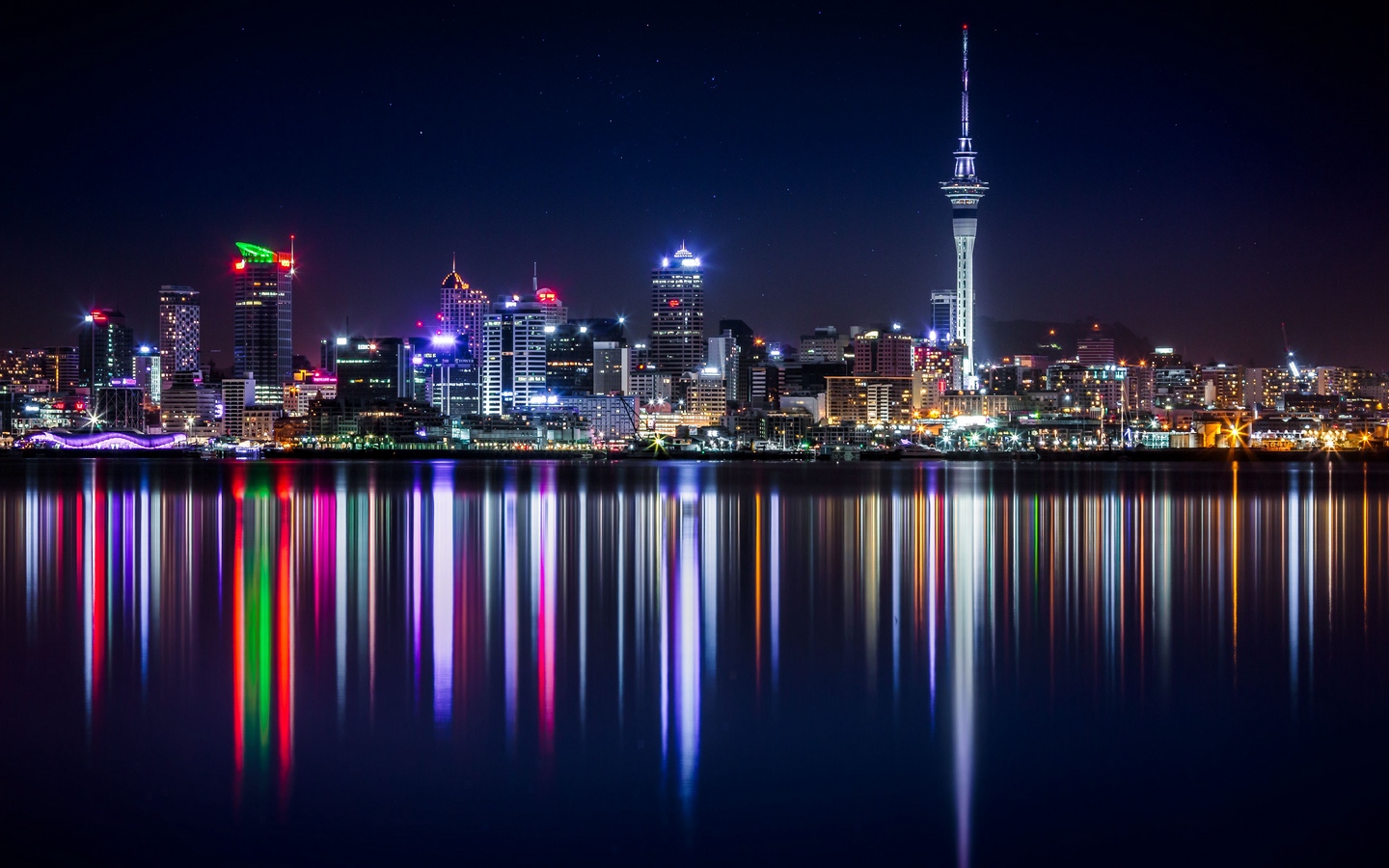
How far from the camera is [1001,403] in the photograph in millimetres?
169750

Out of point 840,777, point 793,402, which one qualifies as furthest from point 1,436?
point 840,777

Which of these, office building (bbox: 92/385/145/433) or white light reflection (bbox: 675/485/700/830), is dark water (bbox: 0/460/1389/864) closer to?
white light reflection (bbox: 675/485/700/830)

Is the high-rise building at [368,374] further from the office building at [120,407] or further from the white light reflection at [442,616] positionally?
the white light reflection at [442,616]

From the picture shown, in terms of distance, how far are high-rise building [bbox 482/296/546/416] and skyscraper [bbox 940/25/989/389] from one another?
171ft

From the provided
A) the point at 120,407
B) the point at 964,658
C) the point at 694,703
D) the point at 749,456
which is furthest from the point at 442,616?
the point at 120,407

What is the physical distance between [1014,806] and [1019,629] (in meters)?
6.96

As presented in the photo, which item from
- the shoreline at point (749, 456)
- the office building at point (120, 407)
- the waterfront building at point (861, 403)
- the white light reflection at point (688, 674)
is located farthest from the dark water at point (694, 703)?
the office building at point (120, 407)

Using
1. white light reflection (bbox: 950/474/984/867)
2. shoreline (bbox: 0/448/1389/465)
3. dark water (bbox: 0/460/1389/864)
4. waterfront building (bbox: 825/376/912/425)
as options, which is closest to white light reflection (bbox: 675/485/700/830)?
dark water (bbox: 0/460/1389/864)

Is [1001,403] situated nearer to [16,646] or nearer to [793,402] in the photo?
[793,402]

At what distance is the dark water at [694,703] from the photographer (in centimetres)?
838

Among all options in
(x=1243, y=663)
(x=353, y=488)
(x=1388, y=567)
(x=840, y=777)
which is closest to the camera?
(x=840, y=777)

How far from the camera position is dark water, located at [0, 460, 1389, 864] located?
330 inches

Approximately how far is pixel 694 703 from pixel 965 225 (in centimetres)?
16546

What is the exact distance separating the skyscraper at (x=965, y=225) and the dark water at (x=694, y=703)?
147735mm
